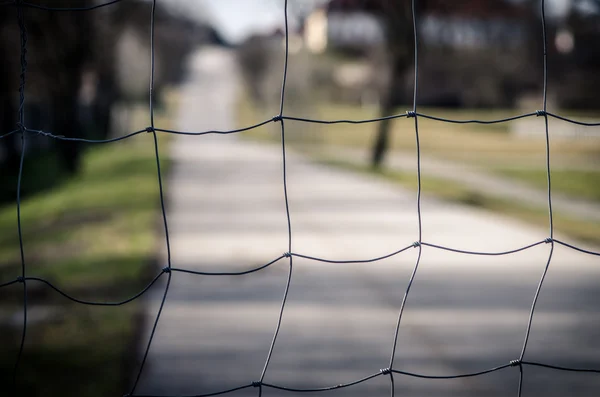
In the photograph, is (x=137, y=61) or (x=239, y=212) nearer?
(x=239, y=212)

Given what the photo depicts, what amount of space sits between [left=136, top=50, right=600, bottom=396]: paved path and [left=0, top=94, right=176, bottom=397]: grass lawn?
250 mm

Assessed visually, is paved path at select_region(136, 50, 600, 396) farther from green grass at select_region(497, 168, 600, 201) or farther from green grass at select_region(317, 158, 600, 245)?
green grass at select_region(497, 168, 600, 201)

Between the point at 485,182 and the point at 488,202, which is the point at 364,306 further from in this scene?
the point at 485,182

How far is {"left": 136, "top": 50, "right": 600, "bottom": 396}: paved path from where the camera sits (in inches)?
149

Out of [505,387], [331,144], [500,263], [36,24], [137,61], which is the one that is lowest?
[505,387]

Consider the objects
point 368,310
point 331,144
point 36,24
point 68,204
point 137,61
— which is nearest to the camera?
point 368,310

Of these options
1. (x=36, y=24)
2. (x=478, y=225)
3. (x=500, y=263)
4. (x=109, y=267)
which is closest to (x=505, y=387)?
(x=500, y=263)

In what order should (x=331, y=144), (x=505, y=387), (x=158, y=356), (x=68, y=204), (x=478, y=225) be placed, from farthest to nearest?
1. (x=331, y=144)
2. (x=68, y=204)
3. (x=478, y=225)
4. (x=158, y=356)
5. (x=505, y=387)

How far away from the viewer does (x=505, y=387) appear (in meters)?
3.61

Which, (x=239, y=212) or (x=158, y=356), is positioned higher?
(x=239, y=212)

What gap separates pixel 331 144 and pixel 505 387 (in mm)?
20953

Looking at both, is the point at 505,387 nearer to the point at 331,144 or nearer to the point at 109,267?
the point at 109,267

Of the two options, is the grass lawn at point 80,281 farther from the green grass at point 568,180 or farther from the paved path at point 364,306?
the green grass at point 568,180

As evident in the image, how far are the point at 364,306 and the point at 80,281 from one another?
232 cm
